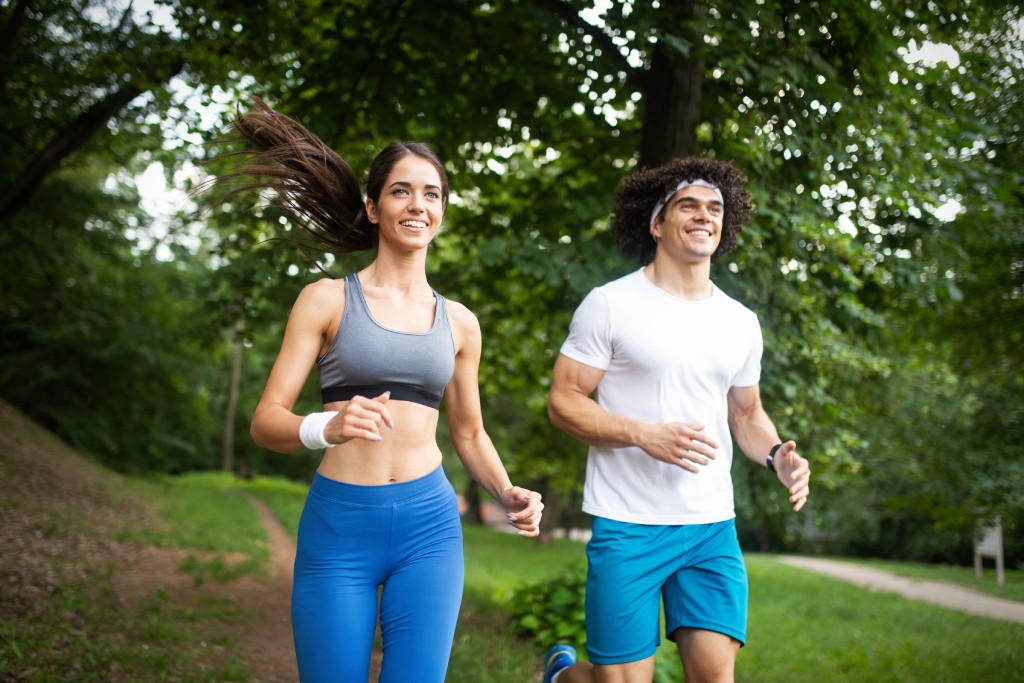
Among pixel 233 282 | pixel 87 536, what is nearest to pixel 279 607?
pixel 87 536

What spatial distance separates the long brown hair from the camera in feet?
10.7

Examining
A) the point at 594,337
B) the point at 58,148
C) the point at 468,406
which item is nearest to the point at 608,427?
the point at 594,337

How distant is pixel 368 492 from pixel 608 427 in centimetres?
105

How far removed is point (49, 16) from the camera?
9.84m

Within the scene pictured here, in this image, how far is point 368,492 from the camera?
2789 millimetres

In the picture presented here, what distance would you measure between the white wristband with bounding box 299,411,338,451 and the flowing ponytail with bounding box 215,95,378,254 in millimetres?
1057

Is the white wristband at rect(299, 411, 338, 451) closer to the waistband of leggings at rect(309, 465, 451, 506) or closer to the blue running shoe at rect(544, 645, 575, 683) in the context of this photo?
the waistband of leggings at rect(309, 465, 451, 506)

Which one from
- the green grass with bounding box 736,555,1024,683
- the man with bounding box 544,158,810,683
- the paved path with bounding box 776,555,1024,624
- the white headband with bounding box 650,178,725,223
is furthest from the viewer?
the paved path with bounding box 776,555,1024,624

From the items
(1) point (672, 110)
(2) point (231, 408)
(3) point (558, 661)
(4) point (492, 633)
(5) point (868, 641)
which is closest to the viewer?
(3) point (558, 661)

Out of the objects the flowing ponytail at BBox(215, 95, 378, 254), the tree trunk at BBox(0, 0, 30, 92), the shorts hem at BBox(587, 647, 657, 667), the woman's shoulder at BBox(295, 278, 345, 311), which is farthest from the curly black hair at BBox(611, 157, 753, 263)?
the tree trunk at BBox(0, 0, 30, 92)

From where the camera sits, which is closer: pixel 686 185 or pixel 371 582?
pixel 371 582

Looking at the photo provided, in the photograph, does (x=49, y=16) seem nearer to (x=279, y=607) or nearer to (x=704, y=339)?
(x=279, y=607)

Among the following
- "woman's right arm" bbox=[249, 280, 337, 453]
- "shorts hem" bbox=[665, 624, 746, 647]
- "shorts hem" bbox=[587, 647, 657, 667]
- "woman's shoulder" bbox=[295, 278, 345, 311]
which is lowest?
"shorts hem" bbox=[587, 647, 657, 667]

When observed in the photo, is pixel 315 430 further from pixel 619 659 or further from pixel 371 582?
pixel 619 659
